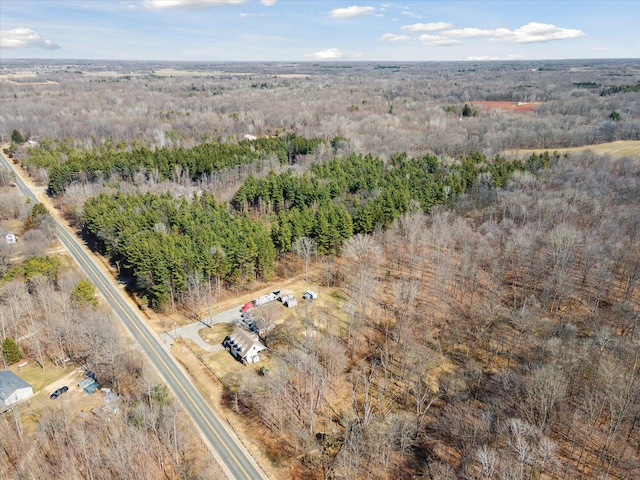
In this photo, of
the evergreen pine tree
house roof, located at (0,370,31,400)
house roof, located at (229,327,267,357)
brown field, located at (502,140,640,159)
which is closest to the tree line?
the evergreen pine tree

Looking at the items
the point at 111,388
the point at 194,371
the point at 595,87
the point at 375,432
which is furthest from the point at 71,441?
the point at 595,87

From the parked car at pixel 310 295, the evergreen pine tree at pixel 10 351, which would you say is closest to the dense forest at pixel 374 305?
the evergreen pine tree at pixel 10 351

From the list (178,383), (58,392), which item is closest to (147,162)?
(58,392)

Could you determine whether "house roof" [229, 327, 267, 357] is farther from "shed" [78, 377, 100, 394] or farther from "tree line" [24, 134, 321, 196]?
"tree line" [24, 134, 321, 196]

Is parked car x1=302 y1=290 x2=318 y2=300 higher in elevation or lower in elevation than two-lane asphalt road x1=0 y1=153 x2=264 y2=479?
higher

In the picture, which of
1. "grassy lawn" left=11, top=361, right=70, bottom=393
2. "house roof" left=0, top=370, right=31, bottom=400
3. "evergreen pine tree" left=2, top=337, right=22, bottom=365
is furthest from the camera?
"evergreen pine tree" left=2, top=337, right=22, bottom=365

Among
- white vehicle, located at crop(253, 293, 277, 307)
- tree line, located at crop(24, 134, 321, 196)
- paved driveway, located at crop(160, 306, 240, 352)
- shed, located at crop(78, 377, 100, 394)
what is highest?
tree line, located at crop(24, 134, 321, 196)

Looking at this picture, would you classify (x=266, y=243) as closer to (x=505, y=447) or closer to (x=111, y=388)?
(x=111, y=388)

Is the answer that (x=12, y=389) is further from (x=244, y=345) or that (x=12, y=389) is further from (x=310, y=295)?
(x=310, y=295)
